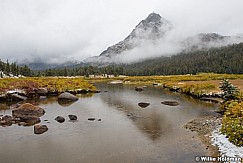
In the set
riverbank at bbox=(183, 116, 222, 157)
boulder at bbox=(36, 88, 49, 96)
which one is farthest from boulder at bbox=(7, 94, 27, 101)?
riverbank at bbox=(183, 116, 222, 157)

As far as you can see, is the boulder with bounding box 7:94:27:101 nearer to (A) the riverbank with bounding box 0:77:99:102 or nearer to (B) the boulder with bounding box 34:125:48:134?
(A) the riverbank with bounding box 0:77:99:102

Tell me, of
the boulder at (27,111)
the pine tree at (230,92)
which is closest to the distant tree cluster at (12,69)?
the boulder at (27,111)

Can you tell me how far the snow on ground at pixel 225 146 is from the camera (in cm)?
1824

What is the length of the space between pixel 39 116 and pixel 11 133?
362 inches

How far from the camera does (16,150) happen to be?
2092cm

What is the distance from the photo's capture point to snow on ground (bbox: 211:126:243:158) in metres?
18.2

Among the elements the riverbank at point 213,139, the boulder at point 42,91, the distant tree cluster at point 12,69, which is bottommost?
the riverbank at point 213,139

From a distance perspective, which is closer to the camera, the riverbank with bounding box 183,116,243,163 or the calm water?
the riverbank with bounding box 183,116,243,163

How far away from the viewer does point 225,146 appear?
20125 millimetres

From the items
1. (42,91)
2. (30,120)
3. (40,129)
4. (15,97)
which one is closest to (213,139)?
(40,129)

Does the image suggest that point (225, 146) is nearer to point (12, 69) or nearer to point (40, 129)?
point (40, 129)

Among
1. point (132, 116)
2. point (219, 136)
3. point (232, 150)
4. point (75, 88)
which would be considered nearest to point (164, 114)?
point (132, 116)

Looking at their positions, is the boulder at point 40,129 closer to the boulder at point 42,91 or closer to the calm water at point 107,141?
the calm water at point 107,141

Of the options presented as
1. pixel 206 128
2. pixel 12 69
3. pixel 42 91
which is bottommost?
pixel 206 128
